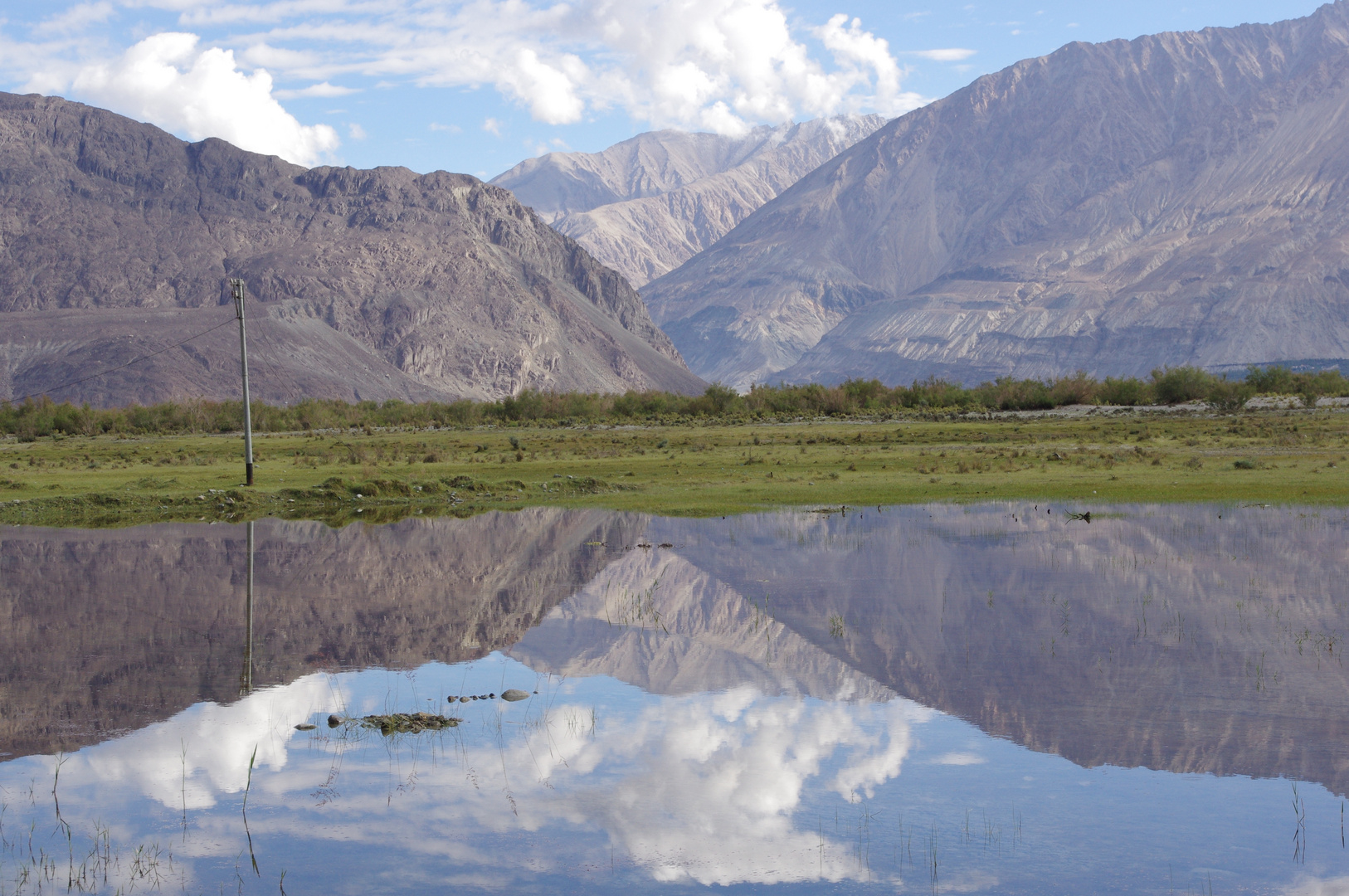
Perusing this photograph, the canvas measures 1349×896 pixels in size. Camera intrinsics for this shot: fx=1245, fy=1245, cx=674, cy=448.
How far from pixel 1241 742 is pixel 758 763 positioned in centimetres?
429

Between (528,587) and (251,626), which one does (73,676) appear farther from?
(528,587)

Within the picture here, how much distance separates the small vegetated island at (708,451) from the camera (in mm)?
35969

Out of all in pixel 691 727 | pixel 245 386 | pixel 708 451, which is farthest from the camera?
pixel 708 451

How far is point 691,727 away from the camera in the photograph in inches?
472

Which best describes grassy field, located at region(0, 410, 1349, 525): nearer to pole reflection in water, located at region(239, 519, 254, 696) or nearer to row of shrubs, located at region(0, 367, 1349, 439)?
pole reflection in water, located at region(239, 519, 254, 696)

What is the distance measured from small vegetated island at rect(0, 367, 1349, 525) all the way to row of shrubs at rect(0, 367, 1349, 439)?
0.92 feet

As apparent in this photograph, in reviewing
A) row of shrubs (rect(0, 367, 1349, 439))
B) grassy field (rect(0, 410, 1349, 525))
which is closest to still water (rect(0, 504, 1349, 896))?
grassy field (rect(0, 410, 1349, 525))

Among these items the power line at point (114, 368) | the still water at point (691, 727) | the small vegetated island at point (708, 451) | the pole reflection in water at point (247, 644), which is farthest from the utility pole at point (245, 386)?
the power line at point (114, 368)

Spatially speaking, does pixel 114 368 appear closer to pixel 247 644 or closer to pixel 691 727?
pixel 247 644

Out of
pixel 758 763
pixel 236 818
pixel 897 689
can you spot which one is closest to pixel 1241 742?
pixel 897 689

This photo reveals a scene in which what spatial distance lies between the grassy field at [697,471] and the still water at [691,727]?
42.0ft

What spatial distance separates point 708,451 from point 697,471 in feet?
42.0

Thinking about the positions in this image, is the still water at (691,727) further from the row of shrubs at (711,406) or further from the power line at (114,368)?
the power line at (114,368)

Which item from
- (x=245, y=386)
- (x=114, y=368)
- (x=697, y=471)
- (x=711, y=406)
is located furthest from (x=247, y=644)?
(x=114, y=368)
